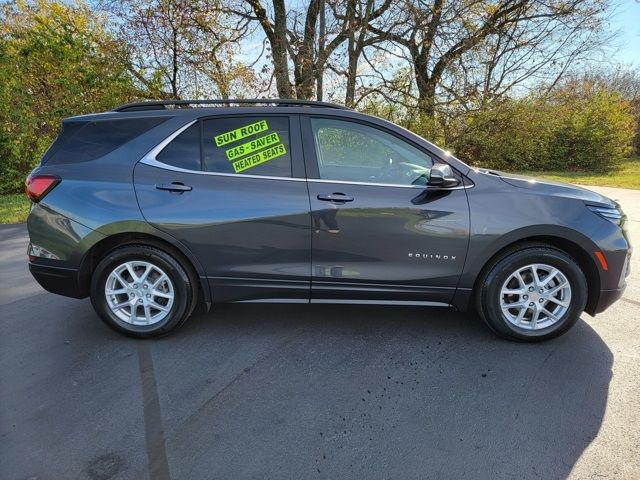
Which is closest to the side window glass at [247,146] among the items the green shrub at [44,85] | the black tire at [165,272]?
the black tire at [165,272]

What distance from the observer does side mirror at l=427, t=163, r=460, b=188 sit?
9.54ft

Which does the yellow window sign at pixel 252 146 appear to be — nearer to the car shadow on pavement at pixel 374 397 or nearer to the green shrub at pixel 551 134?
the car shadow on pavement at pixel 374 397

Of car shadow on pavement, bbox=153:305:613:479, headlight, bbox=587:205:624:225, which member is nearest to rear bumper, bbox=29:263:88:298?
→ car shadow on pavement, bbox=153:305:613:479

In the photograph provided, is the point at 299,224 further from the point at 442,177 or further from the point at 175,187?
the point at 442,177

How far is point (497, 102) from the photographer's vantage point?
14070 mm

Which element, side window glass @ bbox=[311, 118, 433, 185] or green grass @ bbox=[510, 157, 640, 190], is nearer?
side window glass @ bbox=[311, 118, 433, 185]

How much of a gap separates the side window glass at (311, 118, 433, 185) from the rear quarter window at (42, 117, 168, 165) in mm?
1279

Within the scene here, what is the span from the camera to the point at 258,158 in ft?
10.3

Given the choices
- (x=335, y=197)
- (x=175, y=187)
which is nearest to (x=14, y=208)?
(x=175, y=187)

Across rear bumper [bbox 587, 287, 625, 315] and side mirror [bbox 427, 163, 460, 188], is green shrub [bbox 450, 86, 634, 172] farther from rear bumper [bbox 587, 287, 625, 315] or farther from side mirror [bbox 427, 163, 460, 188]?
side mirror [bbox 427, 163, 460, 188]

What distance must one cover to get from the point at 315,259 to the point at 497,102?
13469 millimetres

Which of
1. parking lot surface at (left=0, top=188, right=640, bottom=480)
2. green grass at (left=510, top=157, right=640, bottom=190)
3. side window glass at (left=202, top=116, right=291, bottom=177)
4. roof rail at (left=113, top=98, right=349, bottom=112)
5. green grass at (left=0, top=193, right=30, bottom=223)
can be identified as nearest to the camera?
parking lot surface at (left=0, top=188, right=640, bottom=480)

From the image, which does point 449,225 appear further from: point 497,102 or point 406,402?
point 497,102

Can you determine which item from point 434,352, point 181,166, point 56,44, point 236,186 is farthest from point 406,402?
point 56,44
